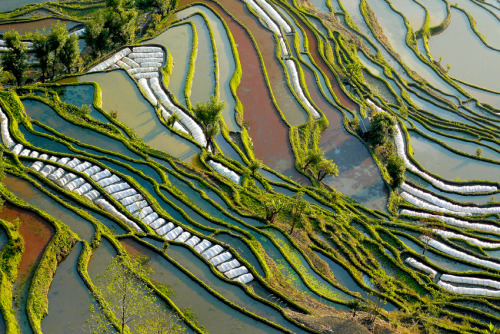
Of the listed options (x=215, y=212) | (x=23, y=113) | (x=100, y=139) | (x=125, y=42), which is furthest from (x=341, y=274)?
(x=125, y=42)

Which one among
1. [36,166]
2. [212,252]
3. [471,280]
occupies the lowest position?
[212,252]

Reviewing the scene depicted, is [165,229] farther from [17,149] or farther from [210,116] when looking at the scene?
[210,116]

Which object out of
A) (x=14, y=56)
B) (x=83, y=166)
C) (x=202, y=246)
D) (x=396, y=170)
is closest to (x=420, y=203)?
(x=396, y=170)

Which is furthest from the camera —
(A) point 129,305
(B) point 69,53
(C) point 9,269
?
(B) point 69,53

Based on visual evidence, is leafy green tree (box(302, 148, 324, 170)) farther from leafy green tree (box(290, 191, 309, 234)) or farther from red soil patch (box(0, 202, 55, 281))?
red soil patch (box(0, 202, 55, 281))

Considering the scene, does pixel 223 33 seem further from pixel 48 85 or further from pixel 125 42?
pixel 48 85

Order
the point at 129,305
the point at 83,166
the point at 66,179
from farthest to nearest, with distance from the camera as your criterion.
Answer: the point at 83,166 → the point at 66,179 → the point at 129,305

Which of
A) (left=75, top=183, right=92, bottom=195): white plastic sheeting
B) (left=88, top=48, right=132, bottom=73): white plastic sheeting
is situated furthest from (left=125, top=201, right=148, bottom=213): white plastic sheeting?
(left=88, top=48, right=132, bottom=73): white plastic sheeting
